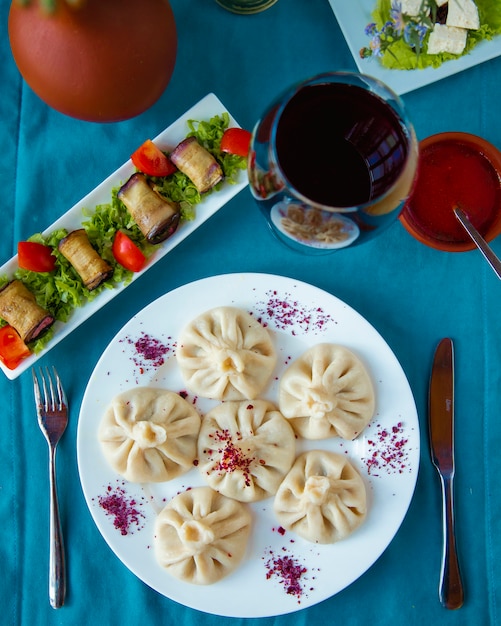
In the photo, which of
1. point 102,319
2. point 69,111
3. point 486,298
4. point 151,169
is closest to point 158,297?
point 102,319

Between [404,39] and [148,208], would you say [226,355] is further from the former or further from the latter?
[404,39]

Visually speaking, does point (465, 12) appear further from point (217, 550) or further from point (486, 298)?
point (217, 550)

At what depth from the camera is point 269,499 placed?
139 cm

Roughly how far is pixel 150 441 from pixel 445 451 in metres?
0.64

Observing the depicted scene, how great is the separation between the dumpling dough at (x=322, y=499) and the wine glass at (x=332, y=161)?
0.53 meters

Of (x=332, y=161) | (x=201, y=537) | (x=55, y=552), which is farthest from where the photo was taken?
(x=55, y=552)

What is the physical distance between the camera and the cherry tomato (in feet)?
3.43

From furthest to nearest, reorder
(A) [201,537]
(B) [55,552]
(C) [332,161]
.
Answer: (B) [55,552] → (A) [201,537] → (C) [332,161]

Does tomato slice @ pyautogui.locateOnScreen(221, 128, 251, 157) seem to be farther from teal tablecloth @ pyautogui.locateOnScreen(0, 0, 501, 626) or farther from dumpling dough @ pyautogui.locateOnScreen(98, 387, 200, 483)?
dumpling dough @ pyautogui.locateOnScreen(98, 387, 200, 483)

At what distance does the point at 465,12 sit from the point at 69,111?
0.85 m

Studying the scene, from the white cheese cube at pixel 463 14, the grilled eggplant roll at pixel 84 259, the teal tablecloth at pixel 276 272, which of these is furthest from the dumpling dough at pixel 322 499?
the white cheese cube at pixel 463 14

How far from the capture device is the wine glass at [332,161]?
909 mm

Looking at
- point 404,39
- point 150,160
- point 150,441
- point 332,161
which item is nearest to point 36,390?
point 150,441

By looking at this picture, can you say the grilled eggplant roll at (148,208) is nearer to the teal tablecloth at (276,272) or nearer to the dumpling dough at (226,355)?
the teal tablecloth at (276,272)
